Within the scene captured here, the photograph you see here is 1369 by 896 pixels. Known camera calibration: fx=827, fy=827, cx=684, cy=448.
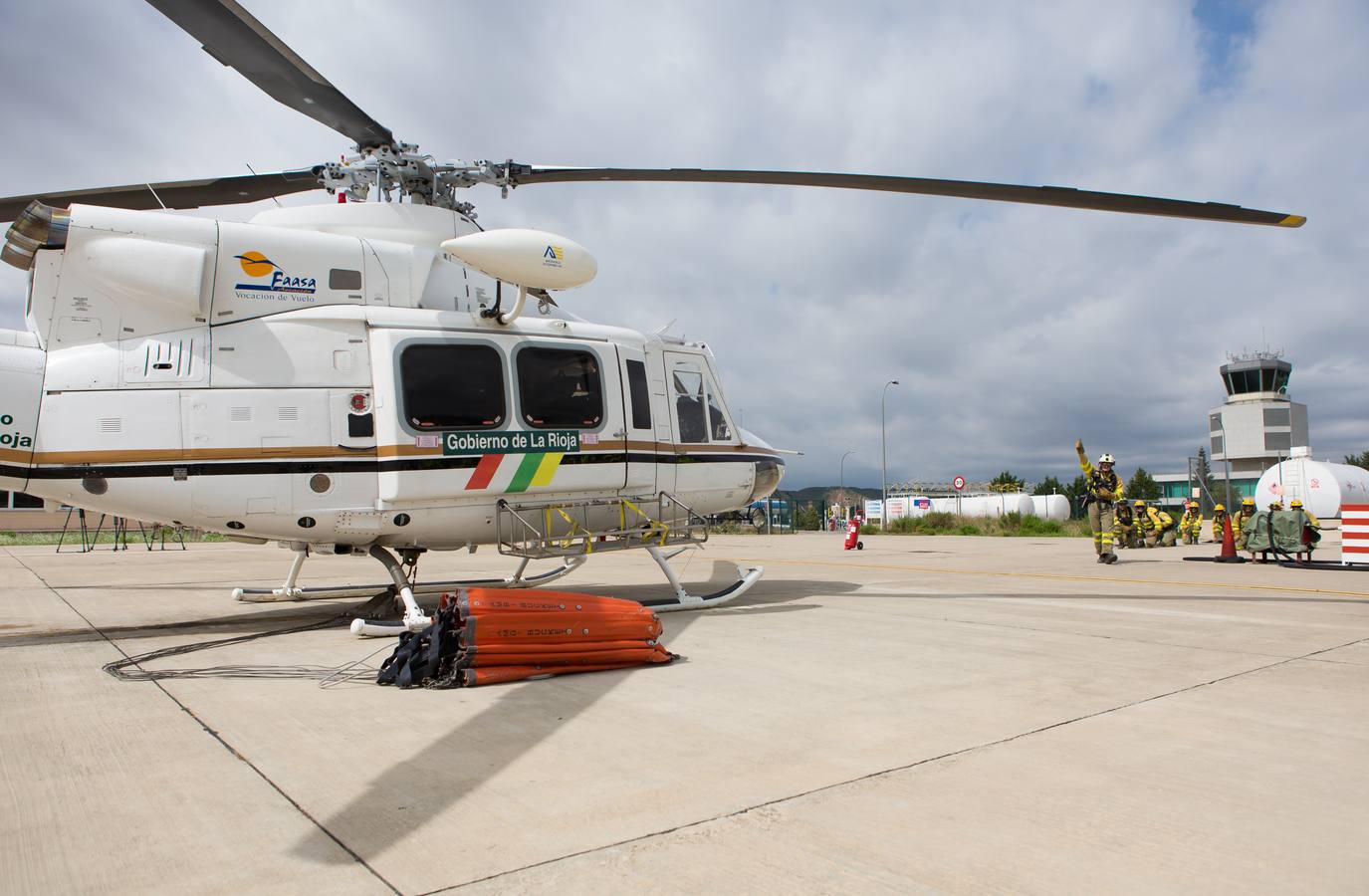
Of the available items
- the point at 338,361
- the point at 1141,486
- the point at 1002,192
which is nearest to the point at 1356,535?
the point at 1002,192

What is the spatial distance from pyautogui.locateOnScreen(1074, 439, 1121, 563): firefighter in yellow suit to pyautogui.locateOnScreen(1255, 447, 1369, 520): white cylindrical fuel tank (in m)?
23.7

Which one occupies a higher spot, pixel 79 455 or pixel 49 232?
pixel 49 232

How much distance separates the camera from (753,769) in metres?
3.61

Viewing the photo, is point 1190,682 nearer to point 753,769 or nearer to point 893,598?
point 753,769

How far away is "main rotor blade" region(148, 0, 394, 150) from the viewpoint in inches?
234

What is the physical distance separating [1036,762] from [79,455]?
7583 millimetres

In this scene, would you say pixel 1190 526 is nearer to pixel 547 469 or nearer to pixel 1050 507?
pixel 547 469

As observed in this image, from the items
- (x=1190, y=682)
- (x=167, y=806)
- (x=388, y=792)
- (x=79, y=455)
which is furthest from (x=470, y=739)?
(x=79, y=455)

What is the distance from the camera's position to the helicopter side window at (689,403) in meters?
9.75

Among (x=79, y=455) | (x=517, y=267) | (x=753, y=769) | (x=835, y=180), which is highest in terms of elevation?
(x=835, y=180)

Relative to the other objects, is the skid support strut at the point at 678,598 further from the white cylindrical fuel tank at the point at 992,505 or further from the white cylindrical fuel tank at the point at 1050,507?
the white cylindrical fuel tank at the point at 1050,507

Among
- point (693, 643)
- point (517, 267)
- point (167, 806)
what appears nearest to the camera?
point (167, 806)

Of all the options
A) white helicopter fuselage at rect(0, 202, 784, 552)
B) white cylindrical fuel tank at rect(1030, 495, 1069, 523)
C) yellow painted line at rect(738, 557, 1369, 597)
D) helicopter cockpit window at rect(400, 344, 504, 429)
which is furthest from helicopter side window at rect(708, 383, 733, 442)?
white cylindrical fuel tank at rect(1030, 495, 1069, 523)

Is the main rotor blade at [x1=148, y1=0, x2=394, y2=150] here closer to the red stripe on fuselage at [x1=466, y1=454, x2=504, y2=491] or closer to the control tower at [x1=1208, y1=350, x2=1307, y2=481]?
the red stripe on fuselage at [x1=466, y1=454, x2=504, y2=491]
